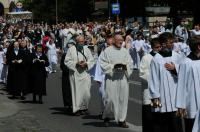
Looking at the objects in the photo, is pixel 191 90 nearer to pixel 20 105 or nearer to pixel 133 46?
pixel 20 105

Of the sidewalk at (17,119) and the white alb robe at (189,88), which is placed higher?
the white alb robe at (189,88)

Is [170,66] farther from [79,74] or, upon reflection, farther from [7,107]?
[7,107]

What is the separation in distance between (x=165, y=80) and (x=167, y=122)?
0.61 m

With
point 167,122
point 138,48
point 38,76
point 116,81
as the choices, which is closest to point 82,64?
point 116,81

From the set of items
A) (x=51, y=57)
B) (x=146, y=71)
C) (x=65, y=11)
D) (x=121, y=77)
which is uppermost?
(x=65, y=11)

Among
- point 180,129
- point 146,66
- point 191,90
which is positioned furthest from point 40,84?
point 191,90

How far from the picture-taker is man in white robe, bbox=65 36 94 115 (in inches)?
574

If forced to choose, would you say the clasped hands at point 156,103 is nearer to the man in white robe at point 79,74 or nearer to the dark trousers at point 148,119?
the dark trousers at point 148,119

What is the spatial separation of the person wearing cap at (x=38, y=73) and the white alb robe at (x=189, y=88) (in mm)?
9527

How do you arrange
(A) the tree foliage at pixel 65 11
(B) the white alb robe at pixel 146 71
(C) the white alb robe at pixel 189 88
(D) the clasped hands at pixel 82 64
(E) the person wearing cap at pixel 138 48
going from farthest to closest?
(A) the tree foliage at pixel 65 11 < (E) the person wearing cap at pixel 138 48 < (D) the clasped hands at pixel 82 64 < (B) the white alb robe at pixel 146 71 < (C) the white alb robe at pixel 189 88

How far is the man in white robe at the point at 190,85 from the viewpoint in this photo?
8000 millimetres

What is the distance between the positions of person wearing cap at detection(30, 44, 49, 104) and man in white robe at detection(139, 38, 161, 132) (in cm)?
718

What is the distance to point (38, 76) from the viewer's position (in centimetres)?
1764

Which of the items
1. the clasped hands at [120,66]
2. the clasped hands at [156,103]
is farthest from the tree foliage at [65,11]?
the clasped hands at [156,103]
